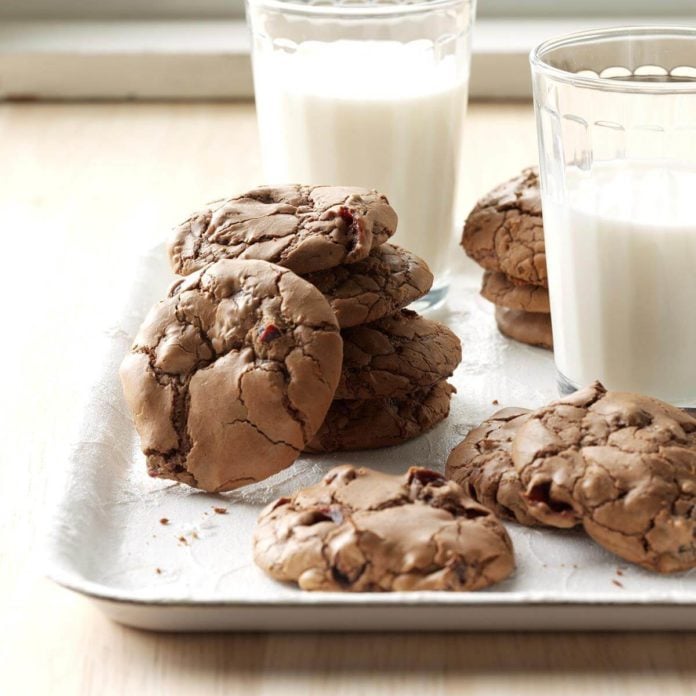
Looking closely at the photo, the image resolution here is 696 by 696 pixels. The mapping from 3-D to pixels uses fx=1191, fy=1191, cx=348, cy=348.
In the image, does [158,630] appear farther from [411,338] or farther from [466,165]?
[466,165]

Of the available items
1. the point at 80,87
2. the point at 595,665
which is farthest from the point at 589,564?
the point at 80,87

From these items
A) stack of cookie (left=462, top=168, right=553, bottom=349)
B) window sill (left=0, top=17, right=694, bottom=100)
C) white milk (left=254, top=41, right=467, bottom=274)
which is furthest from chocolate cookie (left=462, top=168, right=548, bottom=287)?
window sill (left=0, top=17, right=694, bottom=100)

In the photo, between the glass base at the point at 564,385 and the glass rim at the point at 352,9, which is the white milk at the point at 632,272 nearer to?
the glass base at the point at 564,385

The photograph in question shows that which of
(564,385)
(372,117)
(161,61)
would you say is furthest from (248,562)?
(161,61)

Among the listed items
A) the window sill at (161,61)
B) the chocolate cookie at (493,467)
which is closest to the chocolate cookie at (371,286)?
the chocolate cookie at (493,467)

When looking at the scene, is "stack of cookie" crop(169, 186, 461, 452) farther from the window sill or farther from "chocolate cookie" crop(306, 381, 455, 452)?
the window sill
